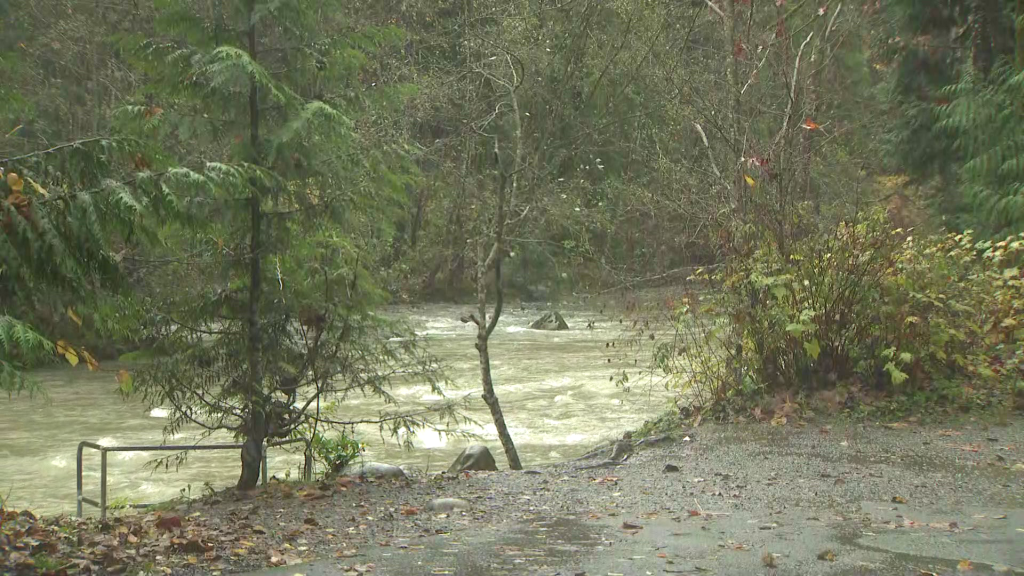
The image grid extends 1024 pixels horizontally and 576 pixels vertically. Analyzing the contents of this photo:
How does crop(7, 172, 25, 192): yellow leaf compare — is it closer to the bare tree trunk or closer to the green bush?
the bare tree trunk

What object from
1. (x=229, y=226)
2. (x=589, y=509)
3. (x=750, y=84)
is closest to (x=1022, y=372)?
(x=750, y=84)

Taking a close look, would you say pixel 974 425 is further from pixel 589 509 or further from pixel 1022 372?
pixel 589 509

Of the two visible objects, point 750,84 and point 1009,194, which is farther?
point 1009,194

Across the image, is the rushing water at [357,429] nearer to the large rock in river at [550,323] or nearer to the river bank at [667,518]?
the river bank at [667,518]

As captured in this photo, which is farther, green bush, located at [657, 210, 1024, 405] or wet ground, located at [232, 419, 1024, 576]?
green bush, located at [657, 210, 1024, 405]

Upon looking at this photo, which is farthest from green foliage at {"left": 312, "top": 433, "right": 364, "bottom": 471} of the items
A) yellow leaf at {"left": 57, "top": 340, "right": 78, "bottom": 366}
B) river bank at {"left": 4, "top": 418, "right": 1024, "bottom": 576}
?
yellow leaf at {"left": 57, "top": 340, "right": 78, "bottom": 366}

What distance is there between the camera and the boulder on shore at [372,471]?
8.95 metres

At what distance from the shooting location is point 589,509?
7.34 metres

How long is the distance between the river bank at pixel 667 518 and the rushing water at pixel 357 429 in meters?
2.22

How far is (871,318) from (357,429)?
7752 millimetres

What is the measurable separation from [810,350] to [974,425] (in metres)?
1.57

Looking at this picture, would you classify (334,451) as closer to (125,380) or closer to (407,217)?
(125,380)

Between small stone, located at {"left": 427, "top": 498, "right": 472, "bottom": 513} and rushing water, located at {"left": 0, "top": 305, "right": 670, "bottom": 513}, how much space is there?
2.16 metres

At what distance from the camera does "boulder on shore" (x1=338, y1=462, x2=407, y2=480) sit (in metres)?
8.95
